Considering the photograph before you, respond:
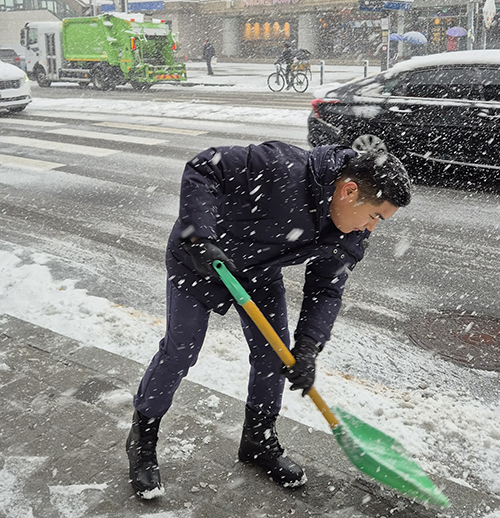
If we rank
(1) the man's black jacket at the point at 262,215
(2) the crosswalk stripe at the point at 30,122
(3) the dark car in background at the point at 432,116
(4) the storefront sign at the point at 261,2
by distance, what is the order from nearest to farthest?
1. (1) the man's black jacket at the point at 262,215
2. (3) the dark car in background at the point at 432,116
3. (2) the crosswalk stripe at the point at 30,122
4. (4) the storefront sign at the point at 261,2

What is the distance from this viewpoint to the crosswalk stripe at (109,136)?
11.3 metres

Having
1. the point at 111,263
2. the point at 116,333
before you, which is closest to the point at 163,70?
the point at 111,263

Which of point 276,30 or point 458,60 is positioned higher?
point 276,30

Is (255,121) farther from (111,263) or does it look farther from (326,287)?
(326,287)

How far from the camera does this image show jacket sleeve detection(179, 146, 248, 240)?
2.22m

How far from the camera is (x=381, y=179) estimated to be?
84.6 inches

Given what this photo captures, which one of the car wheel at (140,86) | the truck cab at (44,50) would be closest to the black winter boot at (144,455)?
the car wheel at (140,86)

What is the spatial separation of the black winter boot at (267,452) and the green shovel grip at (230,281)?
0.70 m

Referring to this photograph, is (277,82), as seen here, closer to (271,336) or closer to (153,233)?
(153,233)

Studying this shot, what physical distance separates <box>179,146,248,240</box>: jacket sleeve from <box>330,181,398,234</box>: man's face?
1.20 ft

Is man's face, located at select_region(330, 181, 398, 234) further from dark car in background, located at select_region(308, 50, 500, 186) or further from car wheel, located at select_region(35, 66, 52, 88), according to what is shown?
car wheel, located at select_region(35, 66, 52, 88)

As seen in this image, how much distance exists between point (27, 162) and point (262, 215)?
8265 millimetres

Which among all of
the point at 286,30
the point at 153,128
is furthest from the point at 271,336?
the point at 286,30

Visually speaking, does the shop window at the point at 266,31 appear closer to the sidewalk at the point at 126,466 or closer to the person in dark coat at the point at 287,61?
the person in dark coat at the point at 287,61
